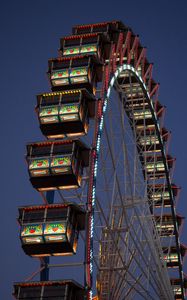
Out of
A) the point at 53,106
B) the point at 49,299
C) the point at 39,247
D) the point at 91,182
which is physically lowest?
the point at 49,299

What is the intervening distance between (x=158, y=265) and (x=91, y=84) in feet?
34.2

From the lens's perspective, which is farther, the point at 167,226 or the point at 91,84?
the point at 167,226

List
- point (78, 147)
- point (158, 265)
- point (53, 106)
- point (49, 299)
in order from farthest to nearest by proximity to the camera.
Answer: point (158, 265) → point (53, 106) → point (78, 147) → point (49, 299)

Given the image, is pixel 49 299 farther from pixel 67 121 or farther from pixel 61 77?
pixel 61 77

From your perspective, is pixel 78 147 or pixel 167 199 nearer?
pixel 78 147

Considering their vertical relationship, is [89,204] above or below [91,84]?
below

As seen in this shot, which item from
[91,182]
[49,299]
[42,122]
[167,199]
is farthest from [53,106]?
[167,199]

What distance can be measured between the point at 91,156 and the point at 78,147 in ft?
5.69

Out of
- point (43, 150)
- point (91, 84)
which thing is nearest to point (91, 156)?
point (43, 150)

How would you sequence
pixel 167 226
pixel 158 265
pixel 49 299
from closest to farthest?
pixel 49 299, pixel 158 265, pixel 167 226

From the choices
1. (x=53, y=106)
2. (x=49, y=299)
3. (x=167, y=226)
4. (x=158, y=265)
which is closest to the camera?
(x=49, y=299)

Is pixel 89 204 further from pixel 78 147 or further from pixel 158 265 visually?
pixel 158 265

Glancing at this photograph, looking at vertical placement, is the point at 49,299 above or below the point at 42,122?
below

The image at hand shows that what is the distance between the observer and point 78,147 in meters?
29.4
